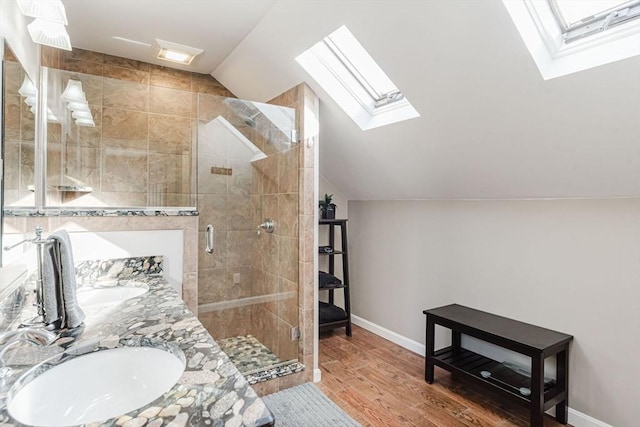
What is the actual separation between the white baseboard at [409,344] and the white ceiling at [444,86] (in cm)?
Answer: 124

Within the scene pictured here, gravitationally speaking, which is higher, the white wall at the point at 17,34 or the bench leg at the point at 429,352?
the white wall at the point at 17,34

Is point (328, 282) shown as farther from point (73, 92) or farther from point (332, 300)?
point (73, 92)

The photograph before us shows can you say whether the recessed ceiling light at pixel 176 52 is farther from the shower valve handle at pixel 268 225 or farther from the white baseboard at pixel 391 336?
the white baseboard at pixel 391 336

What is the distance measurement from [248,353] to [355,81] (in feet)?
6.92

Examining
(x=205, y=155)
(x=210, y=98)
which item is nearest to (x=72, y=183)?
(x=205, y=155)

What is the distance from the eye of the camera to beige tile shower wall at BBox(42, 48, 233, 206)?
2627 millimetres

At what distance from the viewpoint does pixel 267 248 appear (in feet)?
9.34

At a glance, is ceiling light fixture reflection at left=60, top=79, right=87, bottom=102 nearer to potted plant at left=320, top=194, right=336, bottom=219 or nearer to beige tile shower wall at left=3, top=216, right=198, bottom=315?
beige tile shower wall at left=3, top=216, right=198, bottom=315

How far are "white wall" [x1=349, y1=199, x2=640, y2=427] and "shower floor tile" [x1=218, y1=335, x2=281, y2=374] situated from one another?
1.23 metres

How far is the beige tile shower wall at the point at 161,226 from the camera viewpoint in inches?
76.5

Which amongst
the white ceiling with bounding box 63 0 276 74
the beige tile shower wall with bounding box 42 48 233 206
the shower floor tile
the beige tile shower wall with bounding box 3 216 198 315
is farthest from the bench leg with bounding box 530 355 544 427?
the white ceiling with bounding box 63 0 276 74

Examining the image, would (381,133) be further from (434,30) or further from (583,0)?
(583,0)

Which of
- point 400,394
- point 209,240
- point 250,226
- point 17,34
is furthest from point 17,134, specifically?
point 400,394

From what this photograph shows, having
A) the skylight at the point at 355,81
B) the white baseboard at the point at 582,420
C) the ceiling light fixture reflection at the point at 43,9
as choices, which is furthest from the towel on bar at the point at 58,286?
the white baseboard at the point at 582,420
